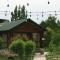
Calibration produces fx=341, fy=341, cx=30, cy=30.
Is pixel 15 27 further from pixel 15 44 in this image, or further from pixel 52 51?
pixel 15 44

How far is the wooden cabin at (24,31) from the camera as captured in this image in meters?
42.2

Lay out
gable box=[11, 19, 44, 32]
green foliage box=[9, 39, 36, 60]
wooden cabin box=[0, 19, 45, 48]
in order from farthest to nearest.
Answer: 1. gable box=[11, 19, 44, 32]
2. wooden cabin box=[0, 19, 45, 48]
3. green foliage box=[9, 39, 36, 60]

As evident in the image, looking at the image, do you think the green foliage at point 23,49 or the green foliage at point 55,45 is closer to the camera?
the green foliage at point 23,49

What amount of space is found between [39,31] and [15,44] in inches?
831

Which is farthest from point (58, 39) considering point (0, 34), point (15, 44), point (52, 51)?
point (0, 34)

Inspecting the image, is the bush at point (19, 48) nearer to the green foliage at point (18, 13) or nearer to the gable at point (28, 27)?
the gable at point (28, 27)

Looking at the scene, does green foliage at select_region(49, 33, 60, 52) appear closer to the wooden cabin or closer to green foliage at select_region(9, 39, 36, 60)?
green foliage at select_region(9, 39, 36, 60)

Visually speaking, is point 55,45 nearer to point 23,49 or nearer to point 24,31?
point 23,49

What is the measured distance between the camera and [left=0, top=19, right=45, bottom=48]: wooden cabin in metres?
42.2

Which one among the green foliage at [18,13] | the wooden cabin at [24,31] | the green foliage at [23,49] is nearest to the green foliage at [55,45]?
the green foliage at [23,49]

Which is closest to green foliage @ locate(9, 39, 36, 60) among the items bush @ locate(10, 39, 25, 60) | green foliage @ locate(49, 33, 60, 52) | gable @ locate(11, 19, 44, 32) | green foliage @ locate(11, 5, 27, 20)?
bush @ locate(10, 39, 25, 60)

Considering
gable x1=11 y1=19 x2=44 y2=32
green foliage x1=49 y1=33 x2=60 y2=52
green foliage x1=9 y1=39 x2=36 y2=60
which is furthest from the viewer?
gable x1=11 y1=19 x2=44 y2=32

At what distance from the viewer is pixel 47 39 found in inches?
1775

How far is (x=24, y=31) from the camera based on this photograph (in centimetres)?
4294
